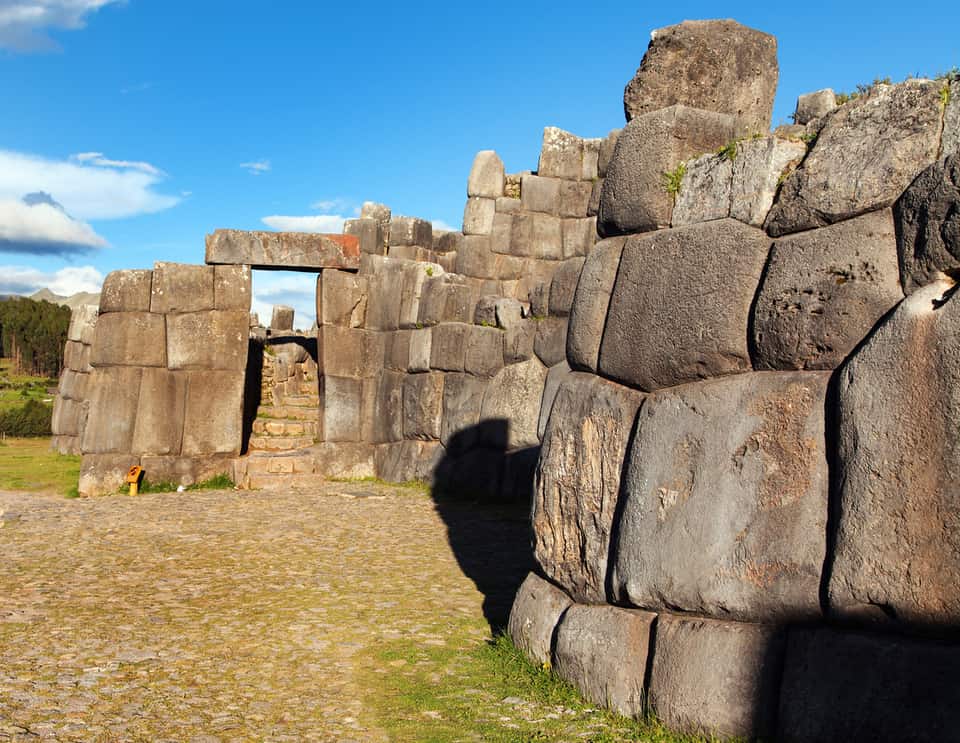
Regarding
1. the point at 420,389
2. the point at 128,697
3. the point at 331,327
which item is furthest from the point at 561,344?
the point at 128,697

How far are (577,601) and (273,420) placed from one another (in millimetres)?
11633

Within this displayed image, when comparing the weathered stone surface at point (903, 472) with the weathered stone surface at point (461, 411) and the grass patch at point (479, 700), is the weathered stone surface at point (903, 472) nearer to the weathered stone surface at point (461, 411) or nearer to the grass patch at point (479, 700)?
the grass patch at point (479, 700)

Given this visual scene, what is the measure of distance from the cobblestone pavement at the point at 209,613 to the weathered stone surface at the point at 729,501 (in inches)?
59.6

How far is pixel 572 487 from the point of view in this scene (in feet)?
16.3

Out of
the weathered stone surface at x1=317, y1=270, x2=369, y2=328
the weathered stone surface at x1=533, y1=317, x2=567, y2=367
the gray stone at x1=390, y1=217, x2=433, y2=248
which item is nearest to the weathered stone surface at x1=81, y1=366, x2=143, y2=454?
the weathered stone surface at x1=317, y1=270, x2=369, y2=328

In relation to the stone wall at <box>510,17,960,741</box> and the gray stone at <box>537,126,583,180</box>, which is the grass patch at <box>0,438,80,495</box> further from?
the stone wall at <box>510,17,960,741</box>

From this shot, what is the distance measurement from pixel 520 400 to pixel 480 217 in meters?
6.95

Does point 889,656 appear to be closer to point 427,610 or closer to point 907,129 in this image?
point 907,129

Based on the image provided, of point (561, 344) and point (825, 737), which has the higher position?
point (561, 344)

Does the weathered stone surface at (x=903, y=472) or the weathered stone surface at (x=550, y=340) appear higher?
the weathered stone surface at (x=550, y=340)

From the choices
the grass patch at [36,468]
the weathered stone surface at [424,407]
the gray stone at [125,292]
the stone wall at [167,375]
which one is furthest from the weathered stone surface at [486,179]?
the grass patch at [36,468]

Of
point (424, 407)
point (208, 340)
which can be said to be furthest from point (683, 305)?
point (208, 340)

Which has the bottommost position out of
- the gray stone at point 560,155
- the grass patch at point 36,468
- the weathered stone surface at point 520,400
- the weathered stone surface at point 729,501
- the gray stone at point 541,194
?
the grass patch at point 36,468

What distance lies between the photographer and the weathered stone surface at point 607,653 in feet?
14.0
